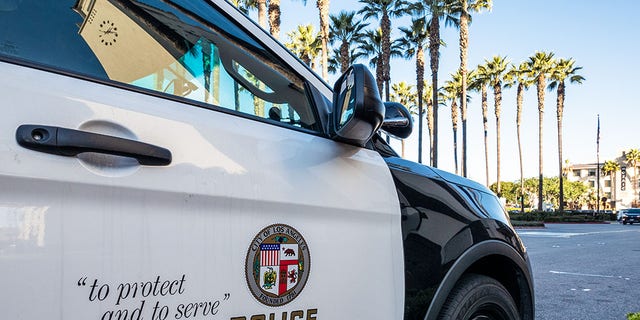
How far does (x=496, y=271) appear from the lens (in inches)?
93.7

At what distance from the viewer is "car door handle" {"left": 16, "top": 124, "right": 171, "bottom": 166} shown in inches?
42.1

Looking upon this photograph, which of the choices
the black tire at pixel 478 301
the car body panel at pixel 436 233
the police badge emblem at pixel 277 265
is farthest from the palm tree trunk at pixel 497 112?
the police badge emblem at pixel 277 265

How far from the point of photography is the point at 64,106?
115cm

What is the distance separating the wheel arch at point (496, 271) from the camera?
1905mm

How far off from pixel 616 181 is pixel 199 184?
4501 inches

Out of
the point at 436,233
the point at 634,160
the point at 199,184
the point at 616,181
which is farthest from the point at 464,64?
the point at 616,181

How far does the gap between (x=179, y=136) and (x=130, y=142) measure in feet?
0.46

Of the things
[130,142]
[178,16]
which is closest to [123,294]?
[130,142]

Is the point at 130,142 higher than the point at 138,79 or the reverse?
the reverse

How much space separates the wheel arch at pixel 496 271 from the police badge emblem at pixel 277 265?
2.06ft

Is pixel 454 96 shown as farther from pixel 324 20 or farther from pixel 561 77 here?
pixel 324 20

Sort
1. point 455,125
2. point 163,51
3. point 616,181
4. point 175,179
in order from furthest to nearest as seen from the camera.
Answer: point 616,181, point 455,125, point 163,51, point 175,179

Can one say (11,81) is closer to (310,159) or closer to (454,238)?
(310,159)

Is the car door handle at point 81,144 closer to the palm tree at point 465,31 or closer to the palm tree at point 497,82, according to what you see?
the palm tree at point 465,31
